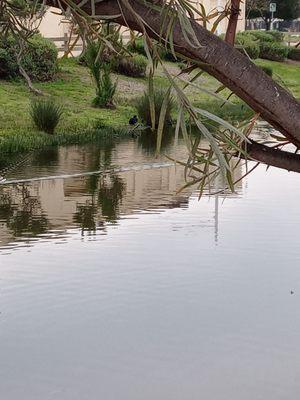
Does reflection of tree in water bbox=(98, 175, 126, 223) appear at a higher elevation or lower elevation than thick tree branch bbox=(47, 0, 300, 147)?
lower

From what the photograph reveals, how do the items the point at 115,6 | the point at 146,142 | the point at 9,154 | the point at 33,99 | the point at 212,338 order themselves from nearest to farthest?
the point at 115,6 < the point at 212,338 < the point at 9,154 < the point at 146,142 < the point at 33,99

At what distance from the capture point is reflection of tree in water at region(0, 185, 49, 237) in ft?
42.3

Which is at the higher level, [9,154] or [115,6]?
[115,6]

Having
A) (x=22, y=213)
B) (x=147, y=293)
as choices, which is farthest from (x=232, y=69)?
(x=22, y=213)

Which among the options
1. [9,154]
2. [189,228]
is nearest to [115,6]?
[189,228]

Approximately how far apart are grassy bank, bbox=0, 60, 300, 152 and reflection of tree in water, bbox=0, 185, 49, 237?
448 cm

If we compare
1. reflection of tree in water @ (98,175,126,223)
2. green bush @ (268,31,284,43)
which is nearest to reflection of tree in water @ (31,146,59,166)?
reflection of tree in water @ (98,175,126,223)

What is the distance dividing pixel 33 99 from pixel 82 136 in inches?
143

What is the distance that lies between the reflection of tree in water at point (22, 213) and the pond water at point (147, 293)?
0.08 ft

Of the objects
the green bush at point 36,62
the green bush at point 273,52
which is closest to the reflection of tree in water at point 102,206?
the green bush at point 36,62

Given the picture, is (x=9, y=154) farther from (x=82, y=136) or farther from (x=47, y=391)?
(x=47, y=391)

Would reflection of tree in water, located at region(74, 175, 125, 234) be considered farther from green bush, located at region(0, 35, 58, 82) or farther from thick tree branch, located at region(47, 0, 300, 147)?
green bush, located at region(0, 35, 58, 82)

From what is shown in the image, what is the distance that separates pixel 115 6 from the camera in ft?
15.4

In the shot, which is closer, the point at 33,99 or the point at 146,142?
the point at 146,142
